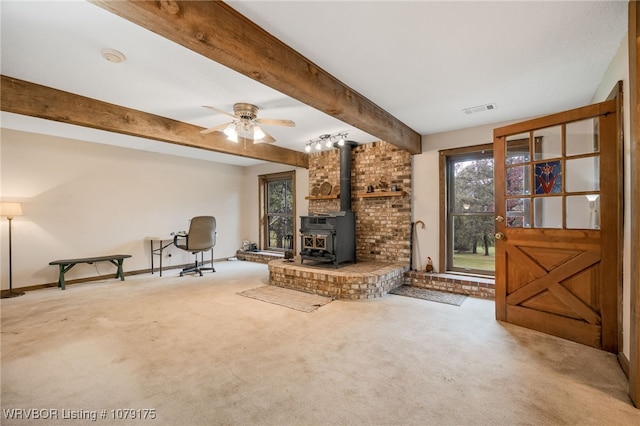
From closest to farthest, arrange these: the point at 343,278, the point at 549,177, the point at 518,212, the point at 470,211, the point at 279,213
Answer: the point at 549,177
the point at 518,212
the point at 343,278
the point at 470,211
the point at 279,213

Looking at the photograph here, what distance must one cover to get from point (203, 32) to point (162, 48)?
775mm

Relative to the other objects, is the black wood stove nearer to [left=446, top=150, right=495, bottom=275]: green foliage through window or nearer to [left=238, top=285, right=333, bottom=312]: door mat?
[left=238, top=285, right=333, bottom=312]: door mat

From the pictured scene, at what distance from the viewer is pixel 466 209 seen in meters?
4.27

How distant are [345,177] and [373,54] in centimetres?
280

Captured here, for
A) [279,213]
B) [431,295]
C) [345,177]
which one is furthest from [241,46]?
[279,213]

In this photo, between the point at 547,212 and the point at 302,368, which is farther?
the point at 547,212

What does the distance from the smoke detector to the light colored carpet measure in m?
2.40

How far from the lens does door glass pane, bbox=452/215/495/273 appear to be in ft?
13.8

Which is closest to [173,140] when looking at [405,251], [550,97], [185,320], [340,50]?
[185,320]

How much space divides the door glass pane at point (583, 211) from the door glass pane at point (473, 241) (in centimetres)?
155

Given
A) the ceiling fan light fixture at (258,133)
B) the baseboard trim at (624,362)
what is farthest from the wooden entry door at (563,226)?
the ceiling fan light fixture at (258,133)

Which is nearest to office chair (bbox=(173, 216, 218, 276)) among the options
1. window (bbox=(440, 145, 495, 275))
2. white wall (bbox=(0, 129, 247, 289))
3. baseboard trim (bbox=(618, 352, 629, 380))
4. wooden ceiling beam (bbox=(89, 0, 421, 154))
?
white wall (bbox=(0, 129, 247, 289))

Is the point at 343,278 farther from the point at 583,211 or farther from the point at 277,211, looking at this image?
the point at 277,211

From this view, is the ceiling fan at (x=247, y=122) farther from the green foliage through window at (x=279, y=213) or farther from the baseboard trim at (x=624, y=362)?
the baseboard trim at (x=624, y=362)
